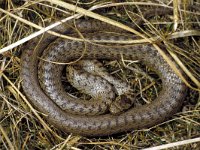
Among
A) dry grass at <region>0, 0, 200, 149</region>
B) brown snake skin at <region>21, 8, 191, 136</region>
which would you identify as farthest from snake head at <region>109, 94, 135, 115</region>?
dry grass at <region>0, 0, 200, 149</region>

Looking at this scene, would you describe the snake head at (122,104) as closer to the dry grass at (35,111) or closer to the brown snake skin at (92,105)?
the brown snake skin at (92,105)

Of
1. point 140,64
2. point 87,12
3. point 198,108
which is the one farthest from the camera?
point 140,64

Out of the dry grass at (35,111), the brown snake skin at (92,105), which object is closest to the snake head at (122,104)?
the brown snake skin at (92,105)

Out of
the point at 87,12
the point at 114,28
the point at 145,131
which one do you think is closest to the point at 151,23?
the point at 114,28

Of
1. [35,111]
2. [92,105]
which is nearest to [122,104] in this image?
[92,105]

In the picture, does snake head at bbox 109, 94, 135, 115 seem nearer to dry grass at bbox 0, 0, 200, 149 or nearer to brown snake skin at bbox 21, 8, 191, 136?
brown snake skin at bbox 21, 8, 191, 136

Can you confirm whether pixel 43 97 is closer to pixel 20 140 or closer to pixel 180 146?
pixel 20 140

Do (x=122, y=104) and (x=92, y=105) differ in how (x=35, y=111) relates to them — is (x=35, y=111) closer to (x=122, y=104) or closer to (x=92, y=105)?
(x=92, y=105)
